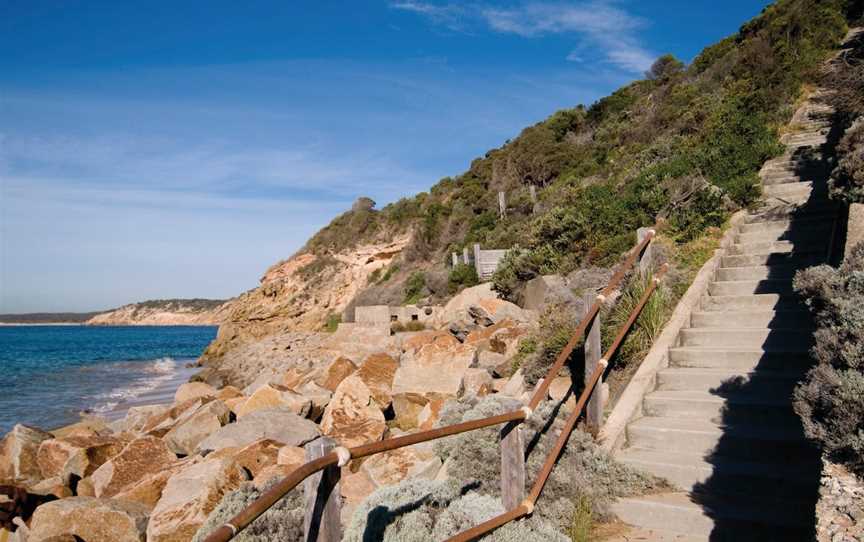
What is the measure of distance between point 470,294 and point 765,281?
826 centimetres

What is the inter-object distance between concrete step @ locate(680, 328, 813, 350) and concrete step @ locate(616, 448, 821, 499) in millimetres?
1631

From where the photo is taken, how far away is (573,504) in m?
4.55

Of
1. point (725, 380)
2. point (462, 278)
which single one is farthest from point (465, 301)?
point (725, 380)

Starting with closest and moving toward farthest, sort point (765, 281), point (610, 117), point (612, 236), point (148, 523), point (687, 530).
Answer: point (687, 530) < point (148, 523) < point (765, 281) < point (612, 236) < point (610, 117)

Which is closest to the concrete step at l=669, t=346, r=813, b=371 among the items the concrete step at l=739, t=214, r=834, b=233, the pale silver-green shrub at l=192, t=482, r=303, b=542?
the concrete step at l=739, t=214, r=834, b=233

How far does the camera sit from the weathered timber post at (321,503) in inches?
99.1

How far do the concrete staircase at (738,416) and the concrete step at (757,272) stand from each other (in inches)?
0.5

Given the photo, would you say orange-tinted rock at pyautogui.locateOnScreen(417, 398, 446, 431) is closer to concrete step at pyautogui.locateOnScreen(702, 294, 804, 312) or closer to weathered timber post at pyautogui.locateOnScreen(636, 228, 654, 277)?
weathered timber post at pyautogui.locateOnScreen(636, 228, 654, 277)

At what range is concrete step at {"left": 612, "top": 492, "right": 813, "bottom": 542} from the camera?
401 centimetres

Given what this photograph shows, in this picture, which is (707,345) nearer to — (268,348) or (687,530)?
(687,530)

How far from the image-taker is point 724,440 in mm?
4977

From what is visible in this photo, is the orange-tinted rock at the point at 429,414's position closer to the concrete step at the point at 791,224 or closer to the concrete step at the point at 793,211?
the concrete step at the point at 791,224

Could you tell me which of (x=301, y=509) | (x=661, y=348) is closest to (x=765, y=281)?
(x=661, y=348)

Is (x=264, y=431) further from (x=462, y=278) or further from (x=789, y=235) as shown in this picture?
(x=462, y=278)
